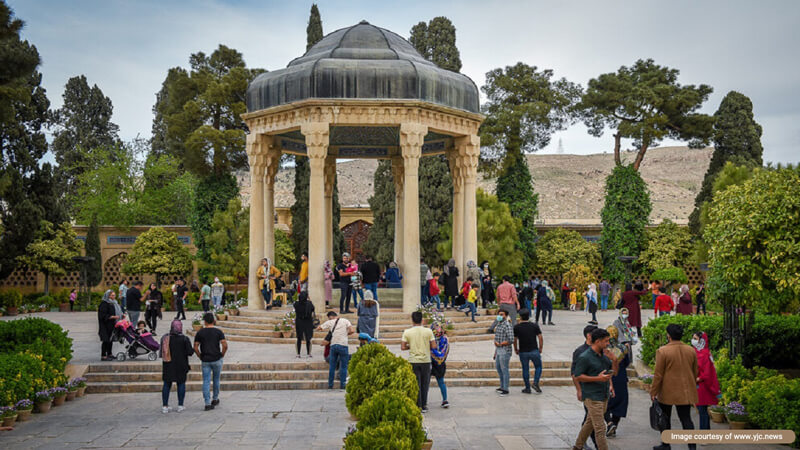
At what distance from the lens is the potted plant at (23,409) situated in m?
9.38

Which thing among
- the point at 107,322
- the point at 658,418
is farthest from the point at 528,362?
the point at 107,322

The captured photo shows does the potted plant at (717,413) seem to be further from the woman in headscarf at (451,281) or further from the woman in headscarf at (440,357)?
the woman in headscarf at (451,281)

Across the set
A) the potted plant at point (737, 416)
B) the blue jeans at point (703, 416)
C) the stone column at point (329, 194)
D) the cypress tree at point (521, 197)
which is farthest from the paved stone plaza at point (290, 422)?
the cypress tree at point (521, 197)

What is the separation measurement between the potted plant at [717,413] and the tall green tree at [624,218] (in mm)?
25442

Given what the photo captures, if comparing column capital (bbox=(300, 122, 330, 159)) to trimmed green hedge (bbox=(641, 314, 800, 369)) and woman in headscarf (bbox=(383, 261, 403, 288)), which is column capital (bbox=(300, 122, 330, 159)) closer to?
Answer: woman in headscarf (bbox=(383, 261, 403, 288))

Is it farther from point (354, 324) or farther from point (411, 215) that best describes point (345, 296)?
point (411, 215)

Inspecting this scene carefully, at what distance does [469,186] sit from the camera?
19.1 meters

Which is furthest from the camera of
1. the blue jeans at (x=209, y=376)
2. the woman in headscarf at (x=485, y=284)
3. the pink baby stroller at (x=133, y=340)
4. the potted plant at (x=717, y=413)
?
the woman in headscarf at (x=485, y=284)

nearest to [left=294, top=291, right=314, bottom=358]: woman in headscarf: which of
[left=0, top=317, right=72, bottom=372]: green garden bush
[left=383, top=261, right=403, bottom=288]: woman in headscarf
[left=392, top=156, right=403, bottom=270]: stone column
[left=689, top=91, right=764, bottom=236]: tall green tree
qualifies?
[left=0, top=317, right=72, bottom=372]: green garden bush

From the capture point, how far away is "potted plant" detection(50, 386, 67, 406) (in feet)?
34.5

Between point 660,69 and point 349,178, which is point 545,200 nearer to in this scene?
point 349,178

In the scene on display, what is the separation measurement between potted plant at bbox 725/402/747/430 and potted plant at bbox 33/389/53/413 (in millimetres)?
10433

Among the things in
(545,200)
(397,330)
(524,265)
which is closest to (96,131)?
(524,265)

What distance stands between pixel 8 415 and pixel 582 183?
87782 millimetres
